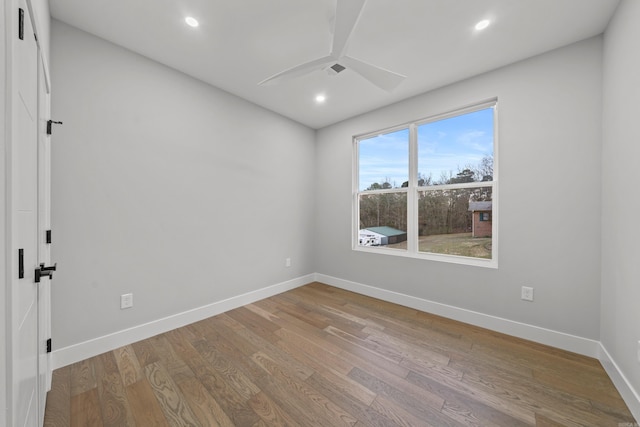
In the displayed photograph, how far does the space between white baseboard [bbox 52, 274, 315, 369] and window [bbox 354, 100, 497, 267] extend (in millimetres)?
1794

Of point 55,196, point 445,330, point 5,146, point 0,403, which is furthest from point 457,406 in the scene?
point 55,196

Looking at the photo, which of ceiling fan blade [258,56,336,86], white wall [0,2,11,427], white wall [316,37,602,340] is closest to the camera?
white wall [0,2,11,427]

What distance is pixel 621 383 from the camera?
162 centimetres

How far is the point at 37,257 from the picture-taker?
1204 millimetres

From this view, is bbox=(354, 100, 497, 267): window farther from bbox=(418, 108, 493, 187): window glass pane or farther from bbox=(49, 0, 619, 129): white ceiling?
bbox=(49, 0, 619, 129): white ceiling

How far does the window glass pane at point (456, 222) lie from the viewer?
104 inches

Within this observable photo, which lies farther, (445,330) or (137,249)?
(445,330)

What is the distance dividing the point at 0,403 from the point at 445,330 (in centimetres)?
293

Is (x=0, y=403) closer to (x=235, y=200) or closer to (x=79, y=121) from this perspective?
(x=79, y=121)

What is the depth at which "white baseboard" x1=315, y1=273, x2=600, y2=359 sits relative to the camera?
2079 mm

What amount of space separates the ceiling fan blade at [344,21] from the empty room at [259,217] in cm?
2

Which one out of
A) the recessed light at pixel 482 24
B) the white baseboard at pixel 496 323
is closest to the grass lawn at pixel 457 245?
the white baseboard at pixel 496 323

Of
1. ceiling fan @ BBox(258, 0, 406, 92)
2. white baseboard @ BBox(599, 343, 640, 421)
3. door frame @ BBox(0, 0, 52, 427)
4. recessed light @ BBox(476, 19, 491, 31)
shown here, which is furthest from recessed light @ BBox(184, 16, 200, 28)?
white baseboard @ BBox(599, 343, 640, 421)

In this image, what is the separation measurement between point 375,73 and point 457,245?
6.97ft
